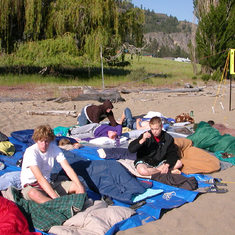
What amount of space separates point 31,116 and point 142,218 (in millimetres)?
6528

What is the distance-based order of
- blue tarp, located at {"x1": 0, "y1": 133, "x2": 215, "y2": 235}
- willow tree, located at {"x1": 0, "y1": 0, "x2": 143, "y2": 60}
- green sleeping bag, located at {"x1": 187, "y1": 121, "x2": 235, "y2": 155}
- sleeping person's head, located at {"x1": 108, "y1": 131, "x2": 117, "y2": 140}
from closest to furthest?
blue tarp, located at {"x1": 0, "y1": 133, "x2": 215, "y2": 235} < green sleeping bag, located at {"x1": 187, "y1": 121, "x2": 235, "y2": 155} < sleeping person's head, located at {"x1": 108, "y1": 131, "x2": 117, "y2": 140} < willow tree, located at {"x1": 0, "y1": 0, "x2": 143, "y2": 60}

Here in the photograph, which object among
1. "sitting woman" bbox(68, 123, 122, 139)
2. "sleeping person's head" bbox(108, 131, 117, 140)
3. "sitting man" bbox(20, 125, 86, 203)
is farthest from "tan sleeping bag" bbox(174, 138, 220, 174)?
"sitting man" bbox(20, 125, 86, 203)

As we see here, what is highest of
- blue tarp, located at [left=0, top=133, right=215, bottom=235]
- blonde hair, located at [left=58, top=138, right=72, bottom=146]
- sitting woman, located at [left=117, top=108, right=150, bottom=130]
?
sitting woman, located at [left=117, top=108, right=150, bottom=130]

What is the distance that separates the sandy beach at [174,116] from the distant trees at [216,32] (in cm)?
895

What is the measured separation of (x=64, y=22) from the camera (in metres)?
16.2

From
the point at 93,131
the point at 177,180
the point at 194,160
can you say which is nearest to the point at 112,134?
the point at 93,131

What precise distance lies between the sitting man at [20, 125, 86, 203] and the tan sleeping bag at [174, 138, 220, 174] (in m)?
2.08

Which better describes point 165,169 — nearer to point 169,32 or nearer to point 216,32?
point 216,32

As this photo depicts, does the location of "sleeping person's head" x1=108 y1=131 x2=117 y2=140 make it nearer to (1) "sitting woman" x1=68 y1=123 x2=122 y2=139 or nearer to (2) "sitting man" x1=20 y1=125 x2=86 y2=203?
(1) "sitting woman" x1=68 y1=123 x2=122 y2=139

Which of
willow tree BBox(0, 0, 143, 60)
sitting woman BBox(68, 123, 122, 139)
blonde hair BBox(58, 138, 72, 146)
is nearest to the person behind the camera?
blonde hair BBox(58, 138, 72, 146)

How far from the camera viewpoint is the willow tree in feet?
52.6

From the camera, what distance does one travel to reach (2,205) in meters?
2.88

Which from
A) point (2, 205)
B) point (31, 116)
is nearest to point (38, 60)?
point (31, 116)

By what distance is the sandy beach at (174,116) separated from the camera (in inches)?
126
